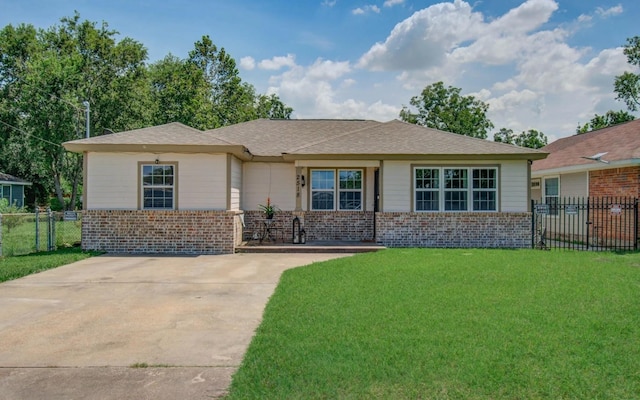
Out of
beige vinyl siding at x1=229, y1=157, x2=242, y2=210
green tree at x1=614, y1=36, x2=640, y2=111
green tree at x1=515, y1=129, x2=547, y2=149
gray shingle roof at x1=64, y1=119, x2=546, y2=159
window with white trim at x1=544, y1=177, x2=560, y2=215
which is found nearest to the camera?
gray shingle roof at x1=64, y1=119, x2=546, y2=159

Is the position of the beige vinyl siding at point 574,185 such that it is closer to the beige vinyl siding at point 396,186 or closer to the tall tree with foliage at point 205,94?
the beige vinyl siding at point 396,186

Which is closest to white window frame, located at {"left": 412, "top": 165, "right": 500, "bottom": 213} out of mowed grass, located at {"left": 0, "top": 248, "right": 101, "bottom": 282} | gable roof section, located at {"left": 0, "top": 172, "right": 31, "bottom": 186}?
mowed grass, located at {"left": 0, "top": 248, "right": 101, "bottom": 282}

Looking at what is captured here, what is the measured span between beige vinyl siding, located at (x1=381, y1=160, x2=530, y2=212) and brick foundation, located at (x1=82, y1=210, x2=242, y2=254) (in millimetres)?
4723

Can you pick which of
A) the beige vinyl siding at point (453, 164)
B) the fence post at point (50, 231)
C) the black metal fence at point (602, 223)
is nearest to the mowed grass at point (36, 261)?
the fence post at point (50, 231)

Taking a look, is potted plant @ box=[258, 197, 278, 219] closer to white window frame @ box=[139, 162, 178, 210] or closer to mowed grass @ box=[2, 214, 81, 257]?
white window frame @ box=[139, 162, 178, 210]

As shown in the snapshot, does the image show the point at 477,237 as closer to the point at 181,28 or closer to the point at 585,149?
the point at 585,149

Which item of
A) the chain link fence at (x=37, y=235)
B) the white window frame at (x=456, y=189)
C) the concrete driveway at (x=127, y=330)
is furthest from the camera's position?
the white window frame at (x=456, y=189)

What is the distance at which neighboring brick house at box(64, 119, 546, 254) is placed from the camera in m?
12.5

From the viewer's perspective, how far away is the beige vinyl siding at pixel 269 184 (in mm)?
14656

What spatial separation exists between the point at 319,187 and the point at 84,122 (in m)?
20.9

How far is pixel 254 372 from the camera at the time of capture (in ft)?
13.2

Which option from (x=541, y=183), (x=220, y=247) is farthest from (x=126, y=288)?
(x=541, y=183)

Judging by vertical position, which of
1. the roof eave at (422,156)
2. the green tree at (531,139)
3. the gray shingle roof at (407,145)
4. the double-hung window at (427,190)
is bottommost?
the double-hung window at (427,190)

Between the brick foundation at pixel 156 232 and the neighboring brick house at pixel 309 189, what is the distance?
0.03 meters
